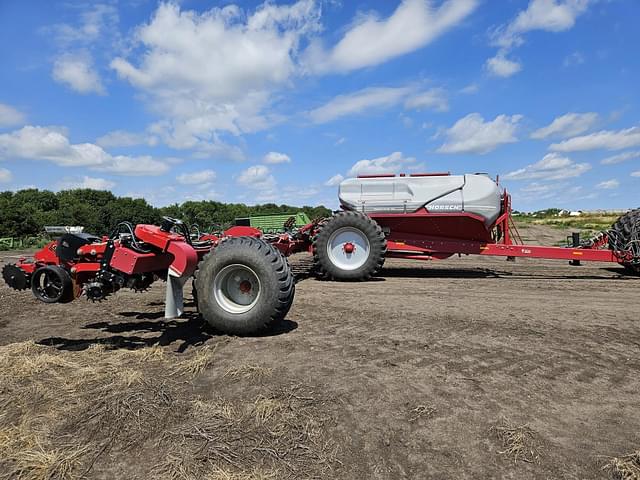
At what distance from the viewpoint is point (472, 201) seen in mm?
9625

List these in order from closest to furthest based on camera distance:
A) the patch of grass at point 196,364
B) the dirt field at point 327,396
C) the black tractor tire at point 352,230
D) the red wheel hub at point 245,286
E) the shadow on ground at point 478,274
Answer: the dirt field at point 327,396, the patch of grass at point 196,364, the red wheel hub at point 245,286, the black tractor tire at point 352,230, the shadow on ground at point 478,274

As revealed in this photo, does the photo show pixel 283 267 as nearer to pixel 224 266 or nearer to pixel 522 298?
pixel 224 266

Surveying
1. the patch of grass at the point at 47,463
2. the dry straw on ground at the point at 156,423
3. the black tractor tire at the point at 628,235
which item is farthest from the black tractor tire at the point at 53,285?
the black tractor tire at the point at 628,235

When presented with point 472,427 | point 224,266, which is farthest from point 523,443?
point 224,266

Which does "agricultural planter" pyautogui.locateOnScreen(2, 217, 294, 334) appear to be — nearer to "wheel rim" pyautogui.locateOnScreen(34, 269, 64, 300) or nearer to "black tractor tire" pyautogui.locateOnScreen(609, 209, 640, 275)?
"wheel rim" pyautogui.locateOnScreen(34, 269, 64, 300)

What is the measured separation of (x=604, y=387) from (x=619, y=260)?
711 centimetres

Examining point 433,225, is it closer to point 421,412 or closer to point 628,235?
point 628,235

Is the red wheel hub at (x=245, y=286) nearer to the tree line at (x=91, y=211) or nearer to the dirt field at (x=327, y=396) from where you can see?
the dirt field at (x=327, y=396)

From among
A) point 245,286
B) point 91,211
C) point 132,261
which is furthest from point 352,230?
point 91,211

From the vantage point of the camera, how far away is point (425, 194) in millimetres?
9883

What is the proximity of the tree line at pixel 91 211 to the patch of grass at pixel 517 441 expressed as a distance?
15.1 m

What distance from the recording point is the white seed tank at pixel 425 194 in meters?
9.64

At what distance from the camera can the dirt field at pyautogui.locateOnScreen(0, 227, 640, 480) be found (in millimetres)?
2434

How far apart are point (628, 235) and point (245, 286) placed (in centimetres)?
869
